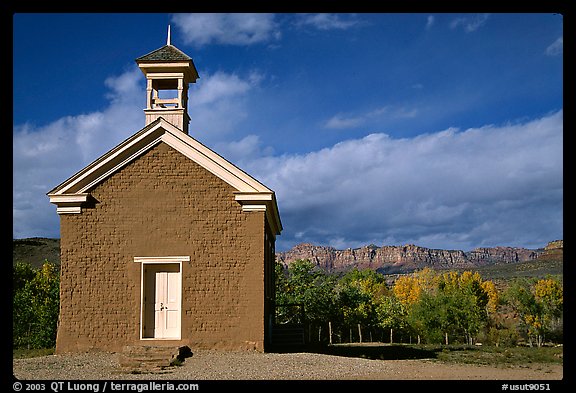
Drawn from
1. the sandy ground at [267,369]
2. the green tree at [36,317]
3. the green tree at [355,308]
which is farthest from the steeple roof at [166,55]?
the green tree at [355,308]

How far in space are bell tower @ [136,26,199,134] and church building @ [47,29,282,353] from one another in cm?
182

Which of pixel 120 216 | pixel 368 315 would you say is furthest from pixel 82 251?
pixel 368 315

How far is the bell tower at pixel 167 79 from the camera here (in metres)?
22.6

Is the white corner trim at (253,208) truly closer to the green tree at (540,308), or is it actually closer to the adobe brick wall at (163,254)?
the adobe brick wall at (163,254)

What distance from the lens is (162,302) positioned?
20.1 metres

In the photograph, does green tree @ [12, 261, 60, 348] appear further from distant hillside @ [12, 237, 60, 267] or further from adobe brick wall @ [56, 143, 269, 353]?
distant hillside @ [12, 237, 60, 267]

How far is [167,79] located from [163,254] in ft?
21.7

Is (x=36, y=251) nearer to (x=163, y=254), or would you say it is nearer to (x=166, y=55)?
(x=166, y=55)

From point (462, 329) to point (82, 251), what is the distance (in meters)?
36.4

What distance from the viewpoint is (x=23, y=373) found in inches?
626

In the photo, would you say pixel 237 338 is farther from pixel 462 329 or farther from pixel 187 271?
pixel 462 329

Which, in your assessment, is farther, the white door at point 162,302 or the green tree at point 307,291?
the green tree at point 307,291

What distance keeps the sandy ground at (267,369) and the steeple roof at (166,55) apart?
10.1 meters

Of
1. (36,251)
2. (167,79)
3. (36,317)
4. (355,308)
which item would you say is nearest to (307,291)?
(355,308)
